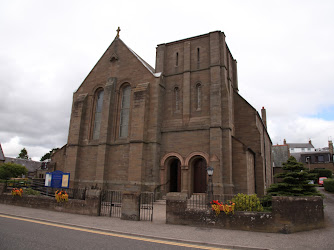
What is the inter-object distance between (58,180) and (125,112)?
8525mm

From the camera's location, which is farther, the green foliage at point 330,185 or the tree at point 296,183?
the green foliage at point 330,185

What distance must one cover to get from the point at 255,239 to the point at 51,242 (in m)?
6.32

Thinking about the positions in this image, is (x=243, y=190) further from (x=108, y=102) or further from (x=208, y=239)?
(x=108, y=102)

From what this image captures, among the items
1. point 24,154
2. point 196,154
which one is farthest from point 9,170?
point 24,154

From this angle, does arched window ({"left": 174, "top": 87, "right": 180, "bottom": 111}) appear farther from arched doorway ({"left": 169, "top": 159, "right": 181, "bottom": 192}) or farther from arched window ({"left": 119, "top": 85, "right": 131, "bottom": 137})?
arched doorway ({"left": 169, "top": 159, "right": 181, "bottom": 192})

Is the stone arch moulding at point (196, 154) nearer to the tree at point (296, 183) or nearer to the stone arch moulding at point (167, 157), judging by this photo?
the stone arch moulding at point (167, 157)

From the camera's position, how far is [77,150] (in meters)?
22.5

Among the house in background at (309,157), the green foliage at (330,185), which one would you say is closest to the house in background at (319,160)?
the house in background at (309,157)

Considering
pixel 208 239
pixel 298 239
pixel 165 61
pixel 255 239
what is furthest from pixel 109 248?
pixel 165 61

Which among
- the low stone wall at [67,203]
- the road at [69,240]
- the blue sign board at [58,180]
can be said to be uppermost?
the blue sign board at [58,180]

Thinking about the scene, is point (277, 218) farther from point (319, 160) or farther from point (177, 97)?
point (319, 160)

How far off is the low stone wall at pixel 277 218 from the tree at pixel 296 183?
256 cm

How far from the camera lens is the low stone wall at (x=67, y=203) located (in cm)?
1202

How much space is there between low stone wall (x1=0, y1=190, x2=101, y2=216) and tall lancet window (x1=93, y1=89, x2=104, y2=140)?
9.28m
